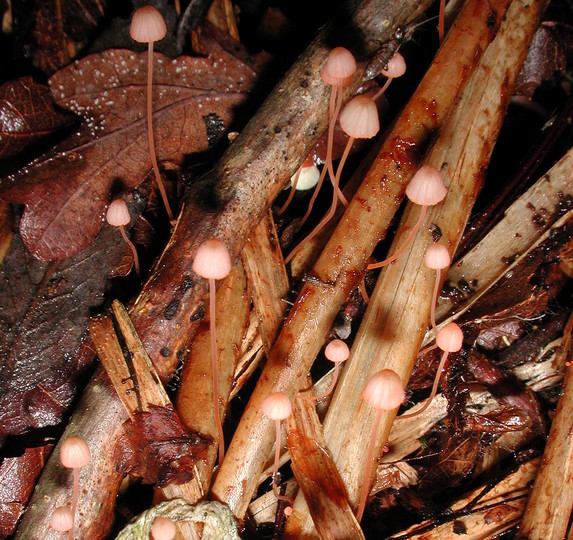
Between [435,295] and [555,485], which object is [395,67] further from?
[555,485]

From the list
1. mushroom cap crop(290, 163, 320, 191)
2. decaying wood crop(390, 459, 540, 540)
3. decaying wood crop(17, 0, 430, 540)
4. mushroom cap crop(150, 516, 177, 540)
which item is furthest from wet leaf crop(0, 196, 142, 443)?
decaying wood crop(390, 459, 540, 540)

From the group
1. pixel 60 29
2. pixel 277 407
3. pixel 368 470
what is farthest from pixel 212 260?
pixel 60 29

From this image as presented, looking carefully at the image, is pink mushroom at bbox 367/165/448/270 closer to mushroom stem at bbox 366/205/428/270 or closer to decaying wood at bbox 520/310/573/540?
mushroom stem at bbox 366/205/428/270

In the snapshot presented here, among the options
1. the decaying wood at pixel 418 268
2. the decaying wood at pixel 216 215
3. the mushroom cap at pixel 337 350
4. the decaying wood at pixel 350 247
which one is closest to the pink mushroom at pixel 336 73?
the decaying wood at pixel 216 215

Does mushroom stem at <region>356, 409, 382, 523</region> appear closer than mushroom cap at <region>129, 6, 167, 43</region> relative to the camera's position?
Yes

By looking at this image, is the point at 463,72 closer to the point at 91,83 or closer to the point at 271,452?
the point at 91,83
